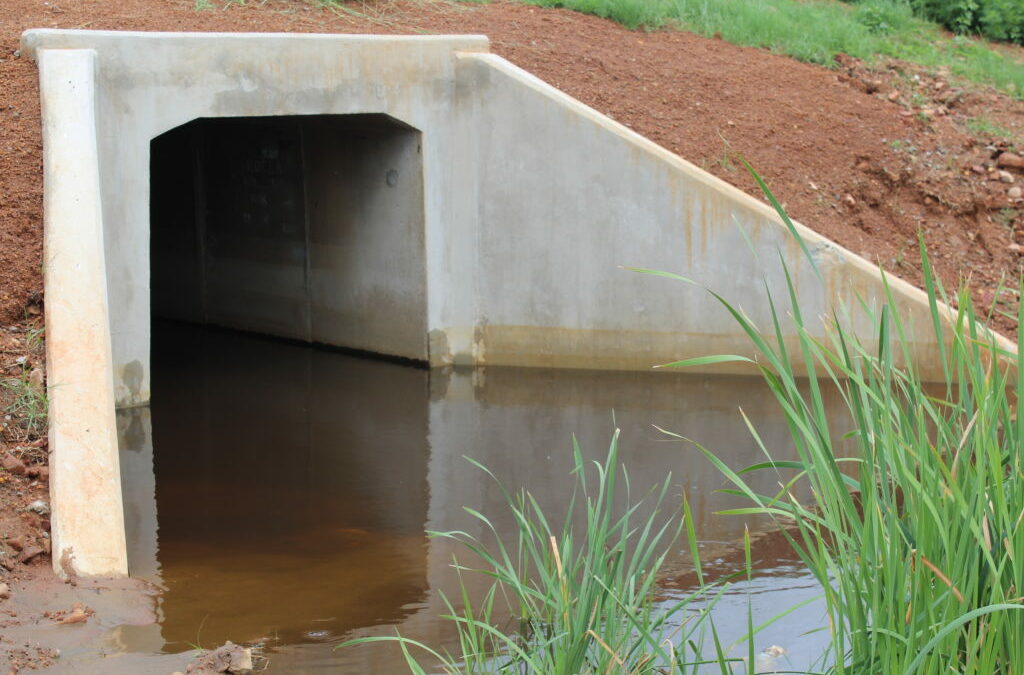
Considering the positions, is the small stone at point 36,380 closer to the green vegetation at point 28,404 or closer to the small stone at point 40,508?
the green vegetation at point 28,404

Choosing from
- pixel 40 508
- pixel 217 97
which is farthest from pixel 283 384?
pixel 40 508

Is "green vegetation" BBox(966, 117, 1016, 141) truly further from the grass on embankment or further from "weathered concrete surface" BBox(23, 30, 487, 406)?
"weathered concrete surface" BBox(23, 30, 487, 406)

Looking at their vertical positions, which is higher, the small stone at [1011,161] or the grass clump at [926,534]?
the small stone at [1011,161]

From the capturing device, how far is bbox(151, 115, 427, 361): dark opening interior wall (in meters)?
9.58

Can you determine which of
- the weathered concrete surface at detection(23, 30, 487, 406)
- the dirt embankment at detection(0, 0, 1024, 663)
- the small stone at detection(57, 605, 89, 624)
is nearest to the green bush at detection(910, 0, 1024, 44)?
the dirt embankment at detection(0, 0, 1024, 663)

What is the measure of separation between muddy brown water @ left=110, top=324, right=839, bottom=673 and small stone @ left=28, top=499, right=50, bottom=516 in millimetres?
585

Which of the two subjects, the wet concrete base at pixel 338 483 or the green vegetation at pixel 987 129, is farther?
the green vegetation at pixel 987 129

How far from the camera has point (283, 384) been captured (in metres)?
9.08

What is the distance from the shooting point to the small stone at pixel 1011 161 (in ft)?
33.8

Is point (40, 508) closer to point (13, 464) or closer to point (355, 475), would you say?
point (13, 464)

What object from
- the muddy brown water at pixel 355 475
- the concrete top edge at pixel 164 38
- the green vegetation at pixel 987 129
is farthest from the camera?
the green vegetation at pixel 987 129

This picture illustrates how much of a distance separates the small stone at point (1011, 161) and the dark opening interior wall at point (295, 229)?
5.24 metres

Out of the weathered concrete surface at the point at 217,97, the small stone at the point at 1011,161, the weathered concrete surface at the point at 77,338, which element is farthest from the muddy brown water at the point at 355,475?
the small stone at the point at 1011,161

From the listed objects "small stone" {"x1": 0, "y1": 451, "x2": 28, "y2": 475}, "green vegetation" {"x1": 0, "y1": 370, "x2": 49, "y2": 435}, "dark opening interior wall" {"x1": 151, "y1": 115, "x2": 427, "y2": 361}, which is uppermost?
"dark opening interior wall" {"x1": 151, "y1": 115, "x2": 427, "y2": 361}
